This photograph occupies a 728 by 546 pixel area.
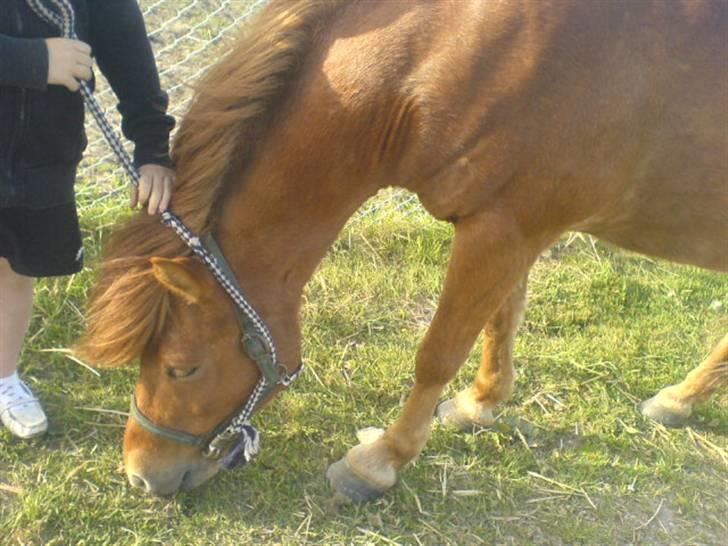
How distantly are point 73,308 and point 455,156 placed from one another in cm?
175

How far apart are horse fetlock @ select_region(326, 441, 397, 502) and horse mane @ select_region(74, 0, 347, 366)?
83cm

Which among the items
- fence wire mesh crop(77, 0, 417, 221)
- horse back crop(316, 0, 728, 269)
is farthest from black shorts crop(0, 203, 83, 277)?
fence wire mesh crop(77, 0, 417, 221)

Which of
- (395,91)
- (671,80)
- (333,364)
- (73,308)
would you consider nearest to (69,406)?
(73,308)

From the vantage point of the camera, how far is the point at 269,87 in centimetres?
172

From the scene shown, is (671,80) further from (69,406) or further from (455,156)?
(69,406)

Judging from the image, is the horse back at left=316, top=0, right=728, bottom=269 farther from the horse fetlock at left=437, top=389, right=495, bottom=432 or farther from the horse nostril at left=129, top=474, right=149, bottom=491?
the horse nostril at left=129, top=474, right=149, bottom=491

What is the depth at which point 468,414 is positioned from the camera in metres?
2.57

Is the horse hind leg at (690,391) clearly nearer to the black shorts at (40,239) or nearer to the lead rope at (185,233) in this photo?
the lead rope at (185,233)

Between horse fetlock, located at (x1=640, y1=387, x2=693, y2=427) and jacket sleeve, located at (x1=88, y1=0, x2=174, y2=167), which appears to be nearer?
jacket sleeve, located at (x1=88, y1=0, x2=174, y2=167)

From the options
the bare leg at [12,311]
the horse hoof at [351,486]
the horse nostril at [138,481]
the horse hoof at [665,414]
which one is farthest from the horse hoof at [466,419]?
the bare leg at [12,311]

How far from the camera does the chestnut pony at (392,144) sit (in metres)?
1.72

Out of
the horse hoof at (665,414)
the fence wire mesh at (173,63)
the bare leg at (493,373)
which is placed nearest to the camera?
the bare leg at (493,373)

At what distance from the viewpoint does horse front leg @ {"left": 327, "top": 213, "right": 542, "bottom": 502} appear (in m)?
1.93

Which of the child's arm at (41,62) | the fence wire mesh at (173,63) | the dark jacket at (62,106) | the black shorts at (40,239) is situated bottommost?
the fence wire mesh at (173,63)
